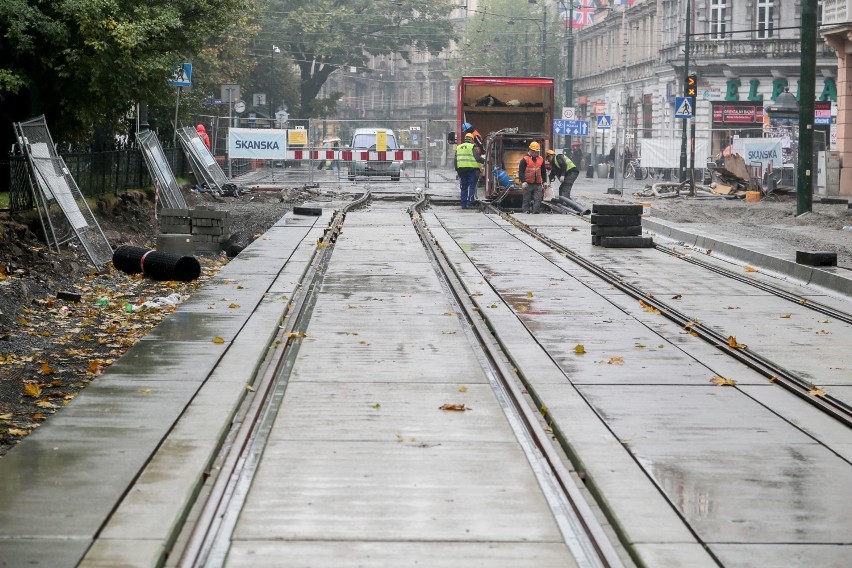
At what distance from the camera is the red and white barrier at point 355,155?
41.3 meters

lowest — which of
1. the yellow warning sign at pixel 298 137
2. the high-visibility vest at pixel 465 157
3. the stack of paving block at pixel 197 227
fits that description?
the stack of paving block at pixel 197 227

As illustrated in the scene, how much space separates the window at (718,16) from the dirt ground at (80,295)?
3399 cm

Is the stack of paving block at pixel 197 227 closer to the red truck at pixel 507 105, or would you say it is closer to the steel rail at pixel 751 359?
the steel rail at pixel 751 359

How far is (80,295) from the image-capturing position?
14375 millimetres

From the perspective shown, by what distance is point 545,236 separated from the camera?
24.1 m

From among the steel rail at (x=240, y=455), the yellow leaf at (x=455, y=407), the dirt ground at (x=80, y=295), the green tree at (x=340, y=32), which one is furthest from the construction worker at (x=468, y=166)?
the green tree at (x=340, y=32)

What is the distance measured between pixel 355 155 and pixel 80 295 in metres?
27.7

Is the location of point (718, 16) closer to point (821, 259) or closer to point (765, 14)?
point (765, 14)

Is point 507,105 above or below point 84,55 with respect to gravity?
below

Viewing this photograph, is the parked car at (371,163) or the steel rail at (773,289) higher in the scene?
the parked car at (371,163)

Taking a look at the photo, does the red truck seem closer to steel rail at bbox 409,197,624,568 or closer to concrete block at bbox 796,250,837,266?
concrete block at bbox 796,250,837,266

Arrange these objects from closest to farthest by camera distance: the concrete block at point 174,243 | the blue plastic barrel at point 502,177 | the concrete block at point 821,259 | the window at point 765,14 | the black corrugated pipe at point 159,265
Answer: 1. the black corrugated pipe at point 159,265
2. the concrete block at point 821,259
3. the concrete block at point 174,243
4. the blue plastic barrel at point 502,177
5. the window at point 765,14

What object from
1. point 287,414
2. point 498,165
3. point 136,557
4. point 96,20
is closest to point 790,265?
point 96,20

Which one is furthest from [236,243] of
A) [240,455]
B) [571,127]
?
[571,127]
